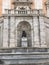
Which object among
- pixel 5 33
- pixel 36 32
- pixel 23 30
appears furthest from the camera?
pixel 23 30

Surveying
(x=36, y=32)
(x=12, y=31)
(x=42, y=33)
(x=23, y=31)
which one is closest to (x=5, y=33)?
(x=12, y=31)

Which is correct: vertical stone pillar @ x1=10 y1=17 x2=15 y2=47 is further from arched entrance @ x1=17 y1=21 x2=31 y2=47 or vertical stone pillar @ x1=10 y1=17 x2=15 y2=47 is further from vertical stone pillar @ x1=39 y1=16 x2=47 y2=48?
vertical stone pillar @ x1=39 y1=16 x2=47 y2=48

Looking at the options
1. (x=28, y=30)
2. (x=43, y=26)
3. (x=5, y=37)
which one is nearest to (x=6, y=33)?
(x=5, y=37)

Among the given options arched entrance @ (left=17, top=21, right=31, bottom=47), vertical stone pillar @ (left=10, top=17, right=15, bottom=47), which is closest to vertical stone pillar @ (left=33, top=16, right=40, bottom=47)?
arched entrance @ (left=17, top=21, right=31, bottom=47)

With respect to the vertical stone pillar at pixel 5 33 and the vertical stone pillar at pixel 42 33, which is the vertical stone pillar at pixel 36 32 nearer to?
the vertical stone pillar at pixel 42 33

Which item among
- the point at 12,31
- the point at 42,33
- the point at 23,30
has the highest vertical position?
the point at 23,30

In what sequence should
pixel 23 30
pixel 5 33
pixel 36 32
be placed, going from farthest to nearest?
1. pixel 23 30
2. pixel 36 32
3. pixel 5 33

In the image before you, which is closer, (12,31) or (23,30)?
(12,31)

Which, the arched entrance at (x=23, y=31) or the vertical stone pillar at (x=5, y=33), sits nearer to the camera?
the vertical stone pillar at (x=5, y=33)

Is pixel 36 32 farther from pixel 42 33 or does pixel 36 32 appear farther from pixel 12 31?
pixel 12 31

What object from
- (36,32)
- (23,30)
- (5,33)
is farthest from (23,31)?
(5,33)

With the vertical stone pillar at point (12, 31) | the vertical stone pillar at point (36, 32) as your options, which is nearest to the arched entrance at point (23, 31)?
the vertical stone pillar at point (12, 31)

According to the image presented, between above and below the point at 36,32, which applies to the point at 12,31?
above

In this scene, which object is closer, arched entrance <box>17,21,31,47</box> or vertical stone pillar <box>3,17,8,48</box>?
vertical stone pillar <box>3,17,8,48</box>
